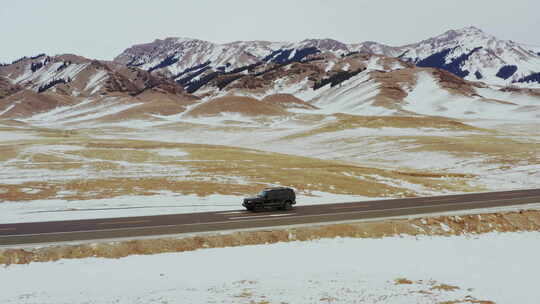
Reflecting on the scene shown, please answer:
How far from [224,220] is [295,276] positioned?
9178 millimetres

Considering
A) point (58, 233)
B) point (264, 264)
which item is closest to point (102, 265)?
point (58, 233)

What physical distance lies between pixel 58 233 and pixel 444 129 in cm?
12584

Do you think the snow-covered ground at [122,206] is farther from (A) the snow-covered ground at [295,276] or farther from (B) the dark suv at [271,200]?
(A) the snow-covered ground at [295,276]

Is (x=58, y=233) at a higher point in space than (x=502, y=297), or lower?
higher

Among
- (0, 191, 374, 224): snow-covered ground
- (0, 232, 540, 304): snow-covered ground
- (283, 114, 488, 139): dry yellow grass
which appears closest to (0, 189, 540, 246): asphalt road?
(0, 191, 374, 224): snow-covered ground

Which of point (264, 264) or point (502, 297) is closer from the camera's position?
point (502, 297)

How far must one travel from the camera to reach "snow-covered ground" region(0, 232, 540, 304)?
17.3 m

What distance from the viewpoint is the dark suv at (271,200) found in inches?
1223

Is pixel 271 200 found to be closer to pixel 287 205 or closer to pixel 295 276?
pixel 287 205

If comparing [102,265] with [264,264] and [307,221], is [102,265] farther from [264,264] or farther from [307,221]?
[307,221]

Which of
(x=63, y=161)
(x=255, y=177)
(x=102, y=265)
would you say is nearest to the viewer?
(x=102, y=265)

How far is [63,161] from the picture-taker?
6128cm

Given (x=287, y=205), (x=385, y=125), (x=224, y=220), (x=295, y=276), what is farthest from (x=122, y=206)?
(x=385, y=125)

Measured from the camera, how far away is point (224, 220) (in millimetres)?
27859
